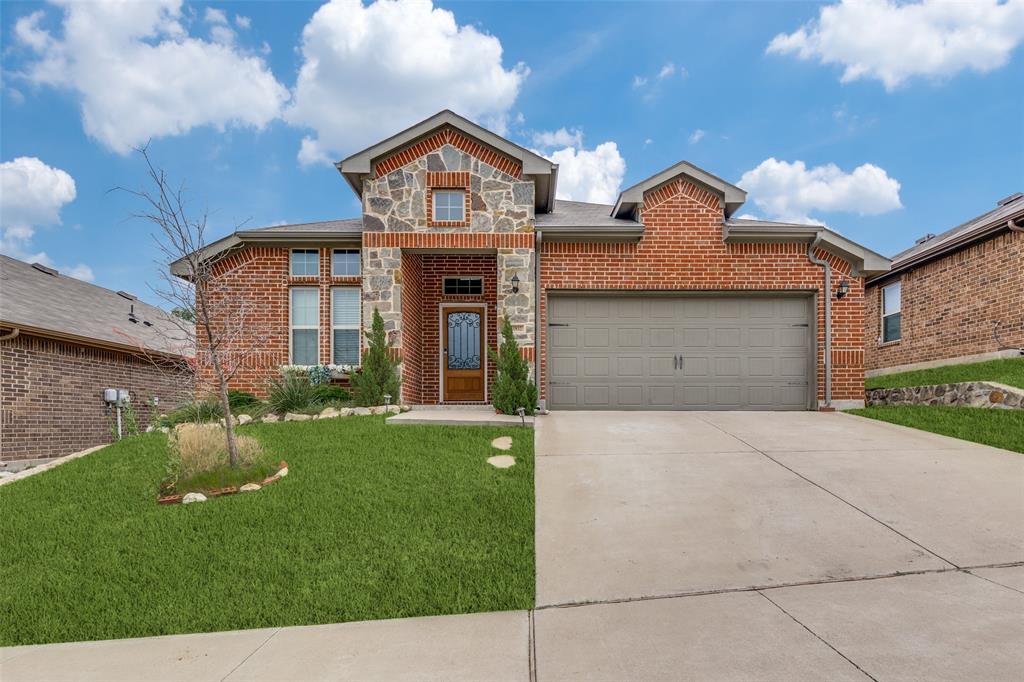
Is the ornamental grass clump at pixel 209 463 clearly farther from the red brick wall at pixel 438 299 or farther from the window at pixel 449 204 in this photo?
the window at pixel 449 204

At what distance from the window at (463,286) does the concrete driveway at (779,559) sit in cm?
560

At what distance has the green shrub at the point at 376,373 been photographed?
11.5 m

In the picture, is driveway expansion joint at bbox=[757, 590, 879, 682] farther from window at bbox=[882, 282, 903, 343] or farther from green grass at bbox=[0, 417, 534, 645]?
window at bbox=[882, 282, 903, 343]

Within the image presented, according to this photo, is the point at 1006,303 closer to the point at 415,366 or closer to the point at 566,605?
the point at 415,366

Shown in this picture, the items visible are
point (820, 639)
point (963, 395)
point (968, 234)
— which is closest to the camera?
point (820, 639)

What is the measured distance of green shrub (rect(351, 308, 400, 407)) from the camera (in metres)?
11.5

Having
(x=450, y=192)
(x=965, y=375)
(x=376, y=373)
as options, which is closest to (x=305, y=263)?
(x=376, y=373)

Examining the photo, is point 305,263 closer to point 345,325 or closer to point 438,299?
point 345,325

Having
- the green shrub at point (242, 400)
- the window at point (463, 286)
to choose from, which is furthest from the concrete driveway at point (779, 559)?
the green shrub at point (242, 400)

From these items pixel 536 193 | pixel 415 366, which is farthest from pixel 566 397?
pixel 536 193

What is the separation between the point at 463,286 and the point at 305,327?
12.0ft

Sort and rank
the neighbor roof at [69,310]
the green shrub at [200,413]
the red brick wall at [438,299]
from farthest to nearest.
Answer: the red brick wall at [438,299] < the neighbor roof at [69,310] < the green shrub at [200,413]


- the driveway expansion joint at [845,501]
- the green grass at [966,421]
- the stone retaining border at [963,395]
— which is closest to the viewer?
the driveway expansion joint at [845,501]

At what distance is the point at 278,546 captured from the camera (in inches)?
225
